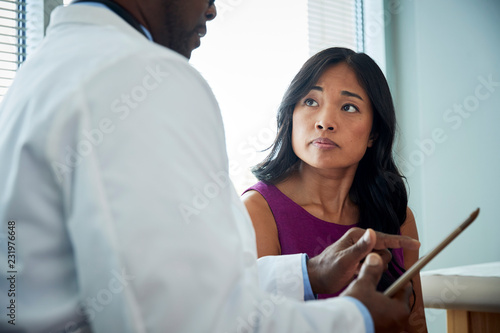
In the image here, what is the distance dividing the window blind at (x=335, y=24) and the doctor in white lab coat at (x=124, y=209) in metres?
1.87

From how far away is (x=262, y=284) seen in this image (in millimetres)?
939

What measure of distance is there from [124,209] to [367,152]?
4.27 ft

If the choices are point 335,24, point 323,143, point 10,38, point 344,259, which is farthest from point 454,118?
point 10,38

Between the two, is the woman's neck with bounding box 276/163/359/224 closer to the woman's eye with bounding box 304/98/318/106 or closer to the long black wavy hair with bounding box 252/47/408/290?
the long black wavy hair with bounding box 252/47/408/290

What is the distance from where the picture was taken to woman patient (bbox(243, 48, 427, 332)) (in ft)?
4.75

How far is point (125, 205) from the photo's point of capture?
0.48 metres

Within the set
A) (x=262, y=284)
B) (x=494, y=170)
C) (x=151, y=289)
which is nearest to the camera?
(x=151, y=289)

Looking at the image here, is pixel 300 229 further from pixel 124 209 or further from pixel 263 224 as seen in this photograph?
pixel 124 209

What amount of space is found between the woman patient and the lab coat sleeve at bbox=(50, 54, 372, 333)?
89cm

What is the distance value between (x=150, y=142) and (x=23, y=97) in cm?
20

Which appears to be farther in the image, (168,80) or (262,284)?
(262,284)

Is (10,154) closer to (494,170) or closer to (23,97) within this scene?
(23,97)

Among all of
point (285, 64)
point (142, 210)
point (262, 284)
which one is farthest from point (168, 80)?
point (285, 64)

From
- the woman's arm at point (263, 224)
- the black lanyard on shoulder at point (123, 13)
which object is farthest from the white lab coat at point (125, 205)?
the woman's arm at point (263, 224)
